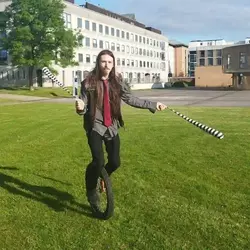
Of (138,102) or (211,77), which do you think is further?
(211,77)

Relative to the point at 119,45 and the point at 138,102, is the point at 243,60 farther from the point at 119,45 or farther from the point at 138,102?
the point at 138,102

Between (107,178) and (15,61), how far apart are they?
5170 centimetres

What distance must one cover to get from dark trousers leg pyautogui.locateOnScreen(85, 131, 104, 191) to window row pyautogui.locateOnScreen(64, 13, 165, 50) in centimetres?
6807

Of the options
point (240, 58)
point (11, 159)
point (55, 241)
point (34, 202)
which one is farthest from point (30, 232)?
point (240, 58)

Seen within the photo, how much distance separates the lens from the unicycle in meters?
4.87

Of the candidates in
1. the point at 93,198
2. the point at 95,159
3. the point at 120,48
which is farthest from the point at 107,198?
the point at 120,48

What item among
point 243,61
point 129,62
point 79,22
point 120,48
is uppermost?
point 79,22

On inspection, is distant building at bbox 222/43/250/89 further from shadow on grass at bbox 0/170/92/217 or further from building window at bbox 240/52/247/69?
shadow on grass at bbox 0/170/92/217

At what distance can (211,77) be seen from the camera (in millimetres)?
107250

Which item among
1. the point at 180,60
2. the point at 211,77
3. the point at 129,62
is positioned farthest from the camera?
the point at 180,60

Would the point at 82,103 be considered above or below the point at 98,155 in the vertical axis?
→ above

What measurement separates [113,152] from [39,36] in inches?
2053

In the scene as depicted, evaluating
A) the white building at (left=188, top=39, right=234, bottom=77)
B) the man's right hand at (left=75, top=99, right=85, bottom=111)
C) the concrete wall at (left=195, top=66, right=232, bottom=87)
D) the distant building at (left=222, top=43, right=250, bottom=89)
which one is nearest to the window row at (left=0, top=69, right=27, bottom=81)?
the distant building at (left=222, top=43, right=250, bottom=89)

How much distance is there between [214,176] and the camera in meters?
6.87
